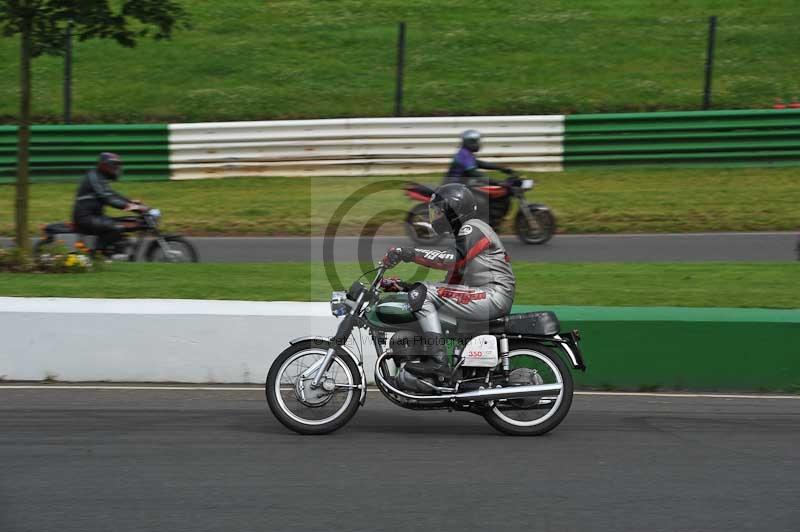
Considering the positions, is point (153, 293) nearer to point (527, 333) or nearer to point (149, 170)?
point (527, 333)

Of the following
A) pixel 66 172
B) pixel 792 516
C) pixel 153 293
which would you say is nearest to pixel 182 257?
pixel 153 293

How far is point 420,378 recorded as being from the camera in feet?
22.2

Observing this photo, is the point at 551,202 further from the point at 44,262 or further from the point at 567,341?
the point at 567,341

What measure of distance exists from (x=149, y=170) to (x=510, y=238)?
272 inches

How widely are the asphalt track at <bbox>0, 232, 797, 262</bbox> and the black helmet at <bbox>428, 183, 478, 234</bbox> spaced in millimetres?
6822

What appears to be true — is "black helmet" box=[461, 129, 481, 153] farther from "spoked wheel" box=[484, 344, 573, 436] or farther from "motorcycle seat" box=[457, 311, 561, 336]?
"spoked wheel" box=[484, 344, 573, 436]

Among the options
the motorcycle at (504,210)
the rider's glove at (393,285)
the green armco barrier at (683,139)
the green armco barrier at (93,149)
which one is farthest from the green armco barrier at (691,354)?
the green armco barrier at (93,149)

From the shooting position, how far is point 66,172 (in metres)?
18.6

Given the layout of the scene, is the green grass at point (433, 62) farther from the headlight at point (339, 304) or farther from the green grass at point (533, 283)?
the headlight at point (339, 304)

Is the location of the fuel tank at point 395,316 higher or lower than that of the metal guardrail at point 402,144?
lower

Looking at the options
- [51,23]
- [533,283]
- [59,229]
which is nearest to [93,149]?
[59,229]

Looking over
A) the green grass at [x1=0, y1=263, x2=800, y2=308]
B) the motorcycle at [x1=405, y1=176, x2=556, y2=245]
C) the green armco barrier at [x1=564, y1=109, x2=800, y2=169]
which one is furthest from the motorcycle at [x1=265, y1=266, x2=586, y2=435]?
the green armco barrier at [x1=564, y1=109, x2=800, y2=169]

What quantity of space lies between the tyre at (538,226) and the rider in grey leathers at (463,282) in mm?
8039

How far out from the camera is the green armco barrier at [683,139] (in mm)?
18391
